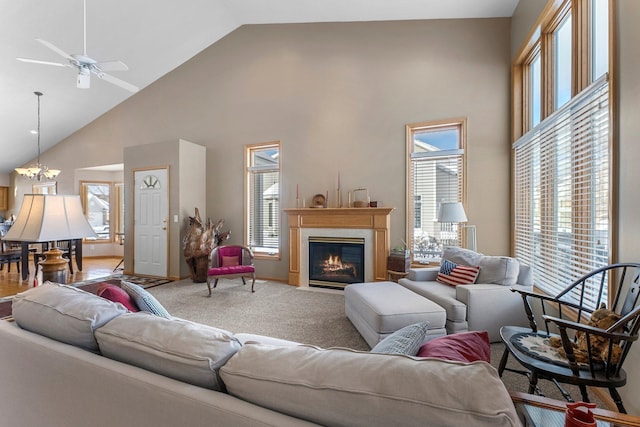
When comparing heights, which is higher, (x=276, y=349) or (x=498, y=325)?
(x=276, y=349)

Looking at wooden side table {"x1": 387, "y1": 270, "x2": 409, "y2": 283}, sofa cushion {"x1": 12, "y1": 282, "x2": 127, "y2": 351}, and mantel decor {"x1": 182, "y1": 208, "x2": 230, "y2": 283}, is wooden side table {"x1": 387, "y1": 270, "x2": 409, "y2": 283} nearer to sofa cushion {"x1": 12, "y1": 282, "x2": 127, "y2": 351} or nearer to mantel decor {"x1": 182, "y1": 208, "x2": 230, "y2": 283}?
mantel decor {"x1": 182, "y1": 208, "x2": 230, "y2": 283}

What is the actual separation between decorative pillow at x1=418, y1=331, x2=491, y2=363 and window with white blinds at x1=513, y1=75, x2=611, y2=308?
164cm

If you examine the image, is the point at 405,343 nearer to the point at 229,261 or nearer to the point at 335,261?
the point at 335,261

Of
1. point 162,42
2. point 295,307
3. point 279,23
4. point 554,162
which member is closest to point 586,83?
point 554,162

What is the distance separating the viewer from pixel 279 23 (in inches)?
201

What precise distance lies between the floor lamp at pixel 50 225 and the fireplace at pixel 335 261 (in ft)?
10.8

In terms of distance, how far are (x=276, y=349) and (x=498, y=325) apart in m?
2.65

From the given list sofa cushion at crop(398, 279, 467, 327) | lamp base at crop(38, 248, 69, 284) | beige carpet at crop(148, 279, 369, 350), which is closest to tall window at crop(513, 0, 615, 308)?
sofa cushion at crop(398, 279, 467, 327)

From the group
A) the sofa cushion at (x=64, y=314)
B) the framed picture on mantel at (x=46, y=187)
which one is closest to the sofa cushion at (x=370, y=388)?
the sofa cushion at (x=64, y=314)

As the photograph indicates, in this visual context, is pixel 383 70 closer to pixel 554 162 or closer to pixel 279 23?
pixel 279 23

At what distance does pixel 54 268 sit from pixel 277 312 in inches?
88.5

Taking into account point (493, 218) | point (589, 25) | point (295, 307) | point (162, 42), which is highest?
point (162, 42)

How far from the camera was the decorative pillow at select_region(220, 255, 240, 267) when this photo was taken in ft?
15.7

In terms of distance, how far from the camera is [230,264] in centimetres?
482
